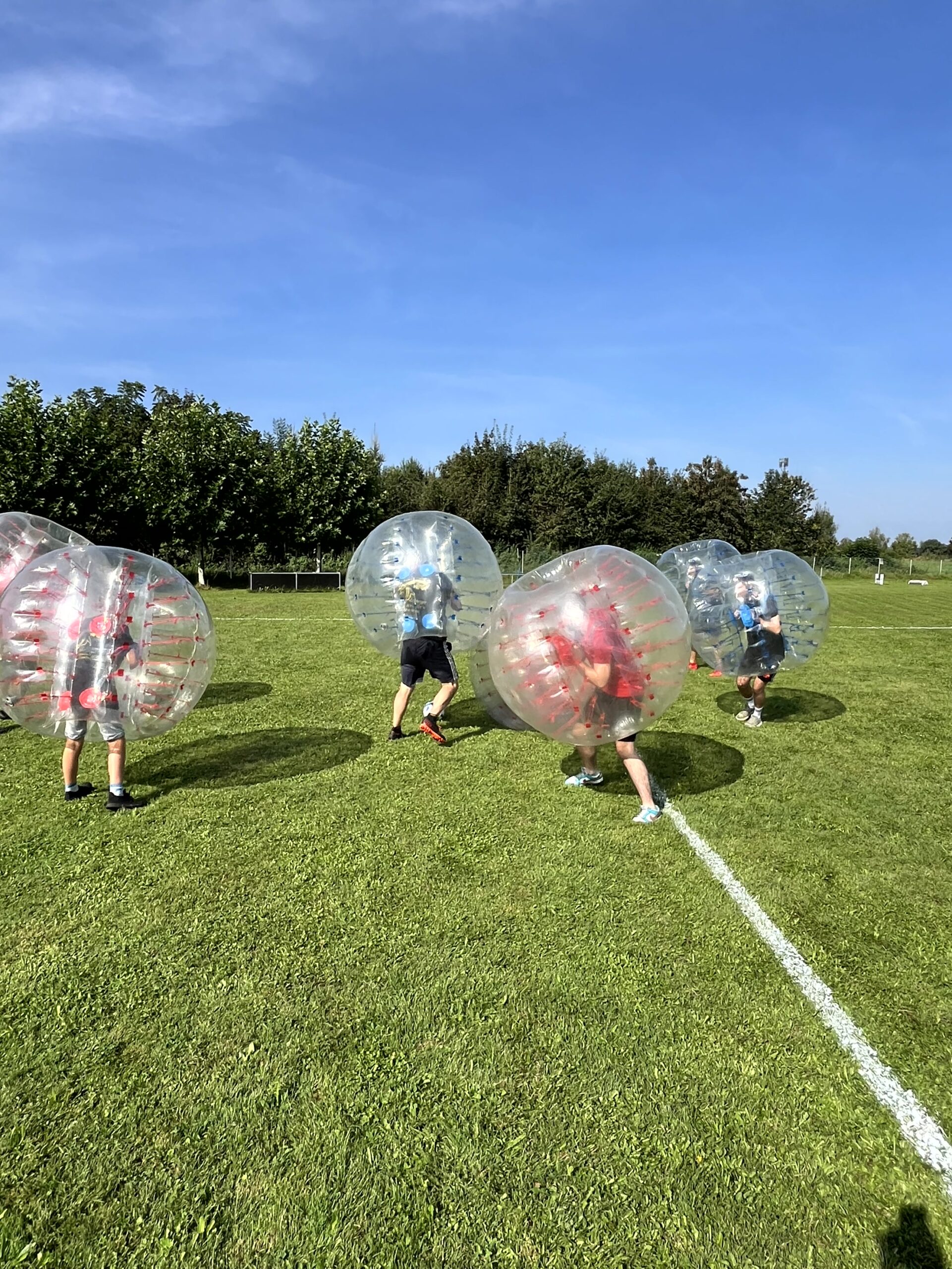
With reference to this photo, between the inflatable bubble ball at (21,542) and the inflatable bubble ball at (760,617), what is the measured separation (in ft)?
20.1

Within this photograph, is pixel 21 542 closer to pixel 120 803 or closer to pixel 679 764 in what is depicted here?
pixel 120 803

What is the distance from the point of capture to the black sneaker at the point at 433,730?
25.9ft

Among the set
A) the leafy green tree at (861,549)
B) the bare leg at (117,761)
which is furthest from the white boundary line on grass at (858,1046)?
the leafy green tree at (861,549)

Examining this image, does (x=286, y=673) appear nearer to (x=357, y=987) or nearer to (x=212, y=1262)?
(x=357, y=987)

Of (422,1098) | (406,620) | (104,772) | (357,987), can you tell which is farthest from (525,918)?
(104,772)

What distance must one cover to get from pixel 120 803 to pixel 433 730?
306cm

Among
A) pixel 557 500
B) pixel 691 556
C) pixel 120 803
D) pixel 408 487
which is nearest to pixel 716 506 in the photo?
pixel 557 500

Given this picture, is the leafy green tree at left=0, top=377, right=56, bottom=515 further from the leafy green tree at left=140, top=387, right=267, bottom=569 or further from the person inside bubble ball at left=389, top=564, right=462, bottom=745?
the person inside bubble ball at left=389, top=564, right=462, bottom=745

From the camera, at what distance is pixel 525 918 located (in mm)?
4328

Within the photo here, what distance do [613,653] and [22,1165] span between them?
371cm

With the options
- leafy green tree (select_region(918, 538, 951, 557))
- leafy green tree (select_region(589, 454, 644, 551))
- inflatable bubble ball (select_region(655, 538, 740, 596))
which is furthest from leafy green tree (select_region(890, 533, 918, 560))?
inflatable bubble ball (select_region(655, 538, 740, 596))

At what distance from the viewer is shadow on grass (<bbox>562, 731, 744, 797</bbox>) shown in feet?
21.9

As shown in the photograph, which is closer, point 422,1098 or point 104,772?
point 422,1098

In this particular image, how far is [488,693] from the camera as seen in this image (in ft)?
25.7
